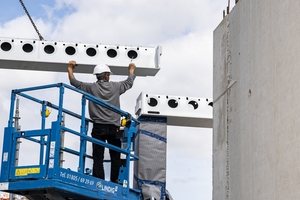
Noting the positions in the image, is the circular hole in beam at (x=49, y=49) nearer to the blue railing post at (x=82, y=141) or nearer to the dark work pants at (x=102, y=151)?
the dark work pants at (x=102, y=151)

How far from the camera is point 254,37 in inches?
245

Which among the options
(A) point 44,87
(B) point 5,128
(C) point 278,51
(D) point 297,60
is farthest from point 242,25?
(B) point 5,128

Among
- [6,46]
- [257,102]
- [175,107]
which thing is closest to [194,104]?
[175,107]

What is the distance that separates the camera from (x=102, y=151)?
296 inches

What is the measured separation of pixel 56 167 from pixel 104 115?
130cm

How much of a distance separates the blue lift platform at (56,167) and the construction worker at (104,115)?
15 centimetres

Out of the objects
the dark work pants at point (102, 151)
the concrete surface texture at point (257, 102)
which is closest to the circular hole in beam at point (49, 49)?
the dark work pants at point (102, 151)

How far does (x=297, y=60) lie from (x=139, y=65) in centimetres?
546

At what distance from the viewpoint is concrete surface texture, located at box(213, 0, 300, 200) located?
16.8 ft

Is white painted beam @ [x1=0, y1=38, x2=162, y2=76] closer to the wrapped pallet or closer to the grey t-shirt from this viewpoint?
the wrapped pallet

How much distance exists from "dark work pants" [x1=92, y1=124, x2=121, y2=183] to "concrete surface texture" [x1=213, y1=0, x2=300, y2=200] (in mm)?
1393

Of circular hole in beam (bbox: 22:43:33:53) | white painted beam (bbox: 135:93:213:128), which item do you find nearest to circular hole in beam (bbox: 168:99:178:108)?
white painted beam (bbox: 135:93:213:128)

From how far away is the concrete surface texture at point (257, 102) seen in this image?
5.13m

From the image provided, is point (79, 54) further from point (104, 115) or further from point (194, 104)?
point (194, 104)
